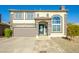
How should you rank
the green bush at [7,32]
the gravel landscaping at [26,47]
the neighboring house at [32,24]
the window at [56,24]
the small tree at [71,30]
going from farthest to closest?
1. the window at [56,24]
2. the small tree at [71,30]
3. the neighboring house at [32,24]
4. the gravel landscaping at [26,47]
5. the green bush at [7,32]

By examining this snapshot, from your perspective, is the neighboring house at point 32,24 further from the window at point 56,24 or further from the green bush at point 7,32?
the green bush at point 7,32

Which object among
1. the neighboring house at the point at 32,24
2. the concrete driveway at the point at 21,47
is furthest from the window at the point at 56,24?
the concrete driveway at the point at 21,47

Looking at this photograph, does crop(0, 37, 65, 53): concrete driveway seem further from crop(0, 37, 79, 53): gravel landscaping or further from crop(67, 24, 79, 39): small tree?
crop(67, 24, 79, 39): small tree

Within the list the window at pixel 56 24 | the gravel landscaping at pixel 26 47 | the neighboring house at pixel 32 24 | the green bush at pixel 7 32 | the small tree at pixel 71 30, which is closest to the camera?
the green bush at pixel 7 32

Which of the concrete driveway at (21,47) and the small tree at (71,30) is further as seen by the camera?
the small tree at (71,30)

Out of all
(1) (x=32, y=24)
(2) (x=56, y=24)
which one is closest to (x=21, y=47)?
(1) (x=32, y=24)

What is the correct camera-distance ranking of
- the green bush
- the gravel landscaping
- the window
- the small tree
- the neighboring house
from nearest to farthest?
1. the green bush
2. the gravel landscaping
3. the neighboring house
4. the small tree
5. the window

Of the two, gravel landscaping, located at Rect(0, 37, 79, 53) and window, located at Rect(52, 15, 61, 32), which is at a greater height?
window, located at Rect(52, 15, 61, 32)

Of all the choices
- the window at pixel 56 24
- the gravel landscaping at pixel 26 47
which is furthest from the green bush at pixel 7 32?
the window at pixel 56 24

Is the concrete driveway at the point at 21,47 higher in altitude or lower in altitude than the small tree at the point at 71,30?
lower

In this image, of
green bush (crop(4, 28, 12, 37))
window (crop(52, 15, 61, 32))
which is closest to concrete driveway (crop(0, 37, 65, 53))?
green bush (crop(4, 28, 12, 37))
